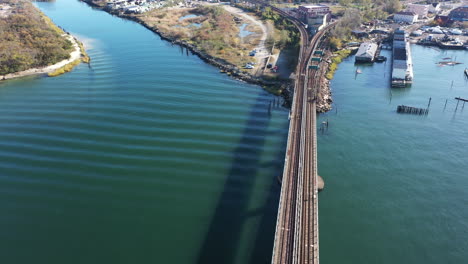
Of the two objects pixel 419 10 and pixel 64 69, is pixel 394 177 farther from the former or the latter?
pixel 419 10

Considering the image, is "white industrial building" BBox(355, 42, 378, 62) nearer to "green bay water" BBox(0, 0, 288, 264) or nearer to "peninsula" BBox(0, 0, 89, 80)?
"green bay water" BBox(0, 0, 288, 264)

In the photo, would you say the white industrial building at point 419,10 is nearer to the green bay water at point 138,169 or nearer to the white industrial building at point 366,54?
the white industrial building at point 366,54

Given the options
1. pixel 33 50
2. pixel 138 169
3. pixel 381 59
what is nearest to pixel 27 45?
pixel 33 50

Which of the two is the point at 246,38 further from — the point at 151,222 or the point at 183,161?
the point at 151,222

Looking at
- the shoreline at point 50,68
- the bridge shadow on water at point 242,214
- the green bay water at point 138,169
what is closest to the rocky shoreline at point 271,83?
the green bay water at point 138,169

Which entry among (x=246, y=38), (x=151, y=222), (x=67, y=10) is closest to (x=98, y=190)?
(x=151, y=222)
